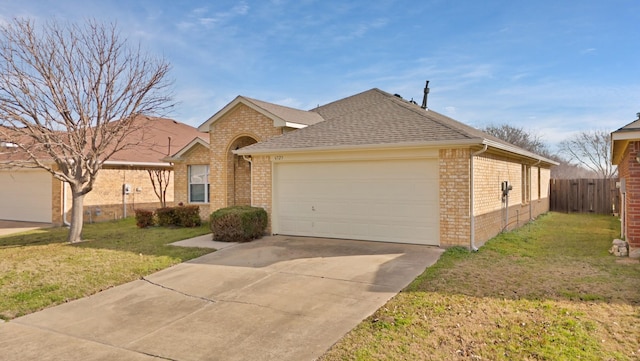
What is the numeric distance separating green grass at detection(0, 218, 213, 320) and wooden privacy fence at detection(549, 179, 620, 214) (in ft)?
61.5

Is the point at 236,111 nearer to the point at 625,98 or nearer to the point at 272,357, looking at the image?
the point at 272,357

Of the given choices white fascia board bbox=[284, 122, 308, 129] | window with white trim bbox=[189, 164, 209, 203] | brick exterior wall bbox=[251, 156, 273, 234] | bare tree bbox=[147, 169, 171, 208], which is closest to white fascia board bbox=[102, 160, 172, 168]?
bare tree bbox=[147, 169, 171, 208]

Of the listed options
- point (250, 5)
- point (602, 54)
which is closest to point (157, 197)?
point (250, 5)

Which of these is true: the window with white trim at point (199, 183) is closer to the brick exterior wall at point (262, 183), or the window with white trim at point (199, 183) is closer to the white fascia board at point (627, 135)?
the brick exterior wall at point (262, 183)

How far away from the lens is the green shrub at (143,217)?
14609 millimetres

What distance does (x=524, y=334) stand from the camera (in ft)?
14.6

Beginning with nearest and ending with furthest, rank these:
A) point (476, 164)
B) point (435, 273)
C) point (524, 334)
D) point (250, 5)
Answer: point (524, 334) < point (435, 273) < point (476, 164) < point (250, 5)

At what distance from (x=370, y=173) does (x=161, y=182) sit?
1343 centimetres

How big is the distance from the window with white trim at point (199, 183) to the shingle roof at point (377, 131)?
5464 mm

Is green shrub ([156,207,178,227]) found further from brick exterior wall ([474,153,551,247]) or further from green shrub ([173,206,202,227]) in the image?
brick exterior wall ([474,153,551,247])

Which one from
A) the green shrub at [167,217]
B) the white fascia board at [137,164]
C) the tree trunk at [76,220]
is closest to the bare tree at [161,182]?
the white fascia board at [137,164]

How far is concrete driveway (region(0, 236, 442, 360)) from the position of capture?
4484mm

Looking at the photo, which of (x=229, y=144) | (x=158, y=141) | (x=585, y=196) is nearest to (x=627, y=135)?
(x=229, y=144)

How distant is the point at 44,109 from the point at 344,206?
8659mm
